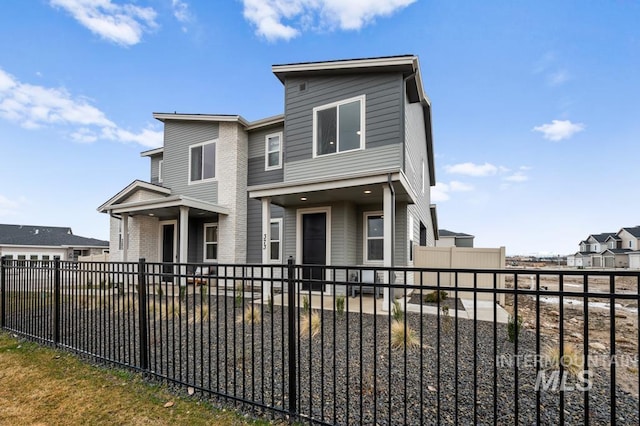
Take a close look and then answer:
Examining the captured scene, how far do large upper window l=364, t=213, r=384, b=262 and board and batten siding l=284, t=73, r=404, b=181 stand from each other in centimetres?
170

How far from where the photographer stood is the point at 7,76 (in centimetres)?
1229

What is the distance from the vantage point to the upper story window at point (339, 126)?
8906mm

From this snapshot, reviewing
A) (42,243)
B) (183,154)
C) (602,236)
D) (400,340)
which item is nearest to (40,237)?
(42,243)

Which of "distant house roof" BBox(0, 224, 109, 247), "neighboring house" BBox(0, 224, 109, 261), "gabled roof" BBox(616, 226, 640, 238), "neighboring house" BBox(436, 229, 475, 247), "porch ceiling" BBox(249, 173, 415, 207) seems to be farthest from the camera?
"gabled roof" BBox(616, 226, 640, 238)

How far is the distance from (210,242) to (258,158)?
4118mm

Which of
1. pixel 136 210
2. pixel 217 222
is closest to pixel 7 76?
pixel 136 210

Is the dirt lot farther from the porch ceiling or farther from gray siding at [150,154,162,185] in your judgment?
gray siding at [150,154,162,185]

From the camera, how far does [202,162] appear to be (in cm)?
1265

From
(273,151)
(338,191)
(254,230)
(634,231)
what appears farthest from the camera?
(634,231)

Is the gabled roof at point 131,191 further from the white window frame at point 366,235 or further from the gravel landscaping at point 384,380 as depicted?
the white window frame at point 366,235

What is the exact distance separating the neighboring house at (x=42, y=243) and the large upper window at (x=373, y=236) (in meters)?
20.9

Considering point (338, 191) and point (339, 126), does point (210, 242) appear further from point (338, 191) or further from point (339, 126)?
point (339, 126)

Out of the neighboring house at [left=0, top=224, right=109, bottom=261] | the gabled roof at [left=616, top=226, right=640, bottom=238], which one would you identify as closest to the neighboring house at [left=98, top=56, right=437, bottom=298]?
the neighboring house at [left=0, top=224, right=109, bottom=261]

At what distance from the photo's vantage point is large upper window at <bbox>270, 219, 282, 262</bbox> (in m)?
11.4
